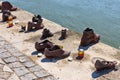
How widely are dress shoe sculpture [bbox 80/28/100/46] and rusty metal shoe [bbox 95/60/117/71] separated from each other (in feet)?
5.15

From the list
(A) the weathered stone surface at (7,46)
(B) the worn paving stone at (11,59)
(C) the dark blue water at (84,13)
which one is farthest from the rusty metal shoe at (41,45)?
(C) the dark blue water at (84,13)

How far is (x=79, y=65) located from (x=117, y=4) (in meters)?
12.6

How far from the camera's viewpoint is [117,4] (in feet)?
62.3

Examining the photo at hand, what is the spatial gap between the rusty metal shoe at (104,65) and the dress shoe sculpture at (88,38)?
157 centimetres

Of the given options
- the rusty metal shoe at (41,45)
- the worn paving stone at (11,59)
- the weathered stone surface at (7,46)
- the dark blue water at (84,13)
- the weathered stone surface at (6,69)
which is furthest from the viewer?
the dark blue water at (84,13)

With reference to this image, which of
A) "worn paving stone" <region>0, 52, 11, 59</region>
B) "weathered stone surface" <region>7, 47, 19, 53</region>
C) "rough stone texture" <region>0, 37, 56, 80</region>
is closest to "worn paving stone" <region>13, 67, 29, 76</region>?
"rough stone texture" <region>0, 37, 56, 80</region>

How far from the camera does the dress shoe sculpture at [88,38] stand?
8.45 metres

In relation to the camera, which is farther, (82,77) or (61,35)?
(61,35)

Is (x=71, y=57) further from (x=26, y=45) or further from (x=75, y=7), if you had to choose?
(x=75, y=7)

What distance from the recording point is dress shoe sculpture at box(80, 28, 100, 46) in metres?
8.45

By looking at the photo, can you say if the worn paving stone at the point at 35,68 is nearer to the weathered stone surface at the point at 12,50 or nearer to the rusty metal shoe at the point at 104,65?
the weathered stone surface at the point at 12,50

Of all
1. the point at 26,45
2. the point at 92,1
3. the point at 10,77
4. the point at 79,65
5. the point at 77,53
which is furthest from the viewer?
the point at 92,1

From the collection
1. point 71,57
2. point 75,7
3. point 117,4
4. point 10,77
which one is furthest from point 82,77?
point 117,4

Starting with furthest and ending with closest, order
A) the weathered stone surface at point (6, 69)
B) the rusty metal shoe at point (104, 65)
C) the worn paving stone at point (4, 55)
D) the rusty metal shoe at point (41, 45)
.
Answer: the rusty metal shoe at point (41, 45)
the worn paving stone at point (4, 55)
the weathered stone surface at point (6, 69)
the rusty metal shoe at point (104, 65)
